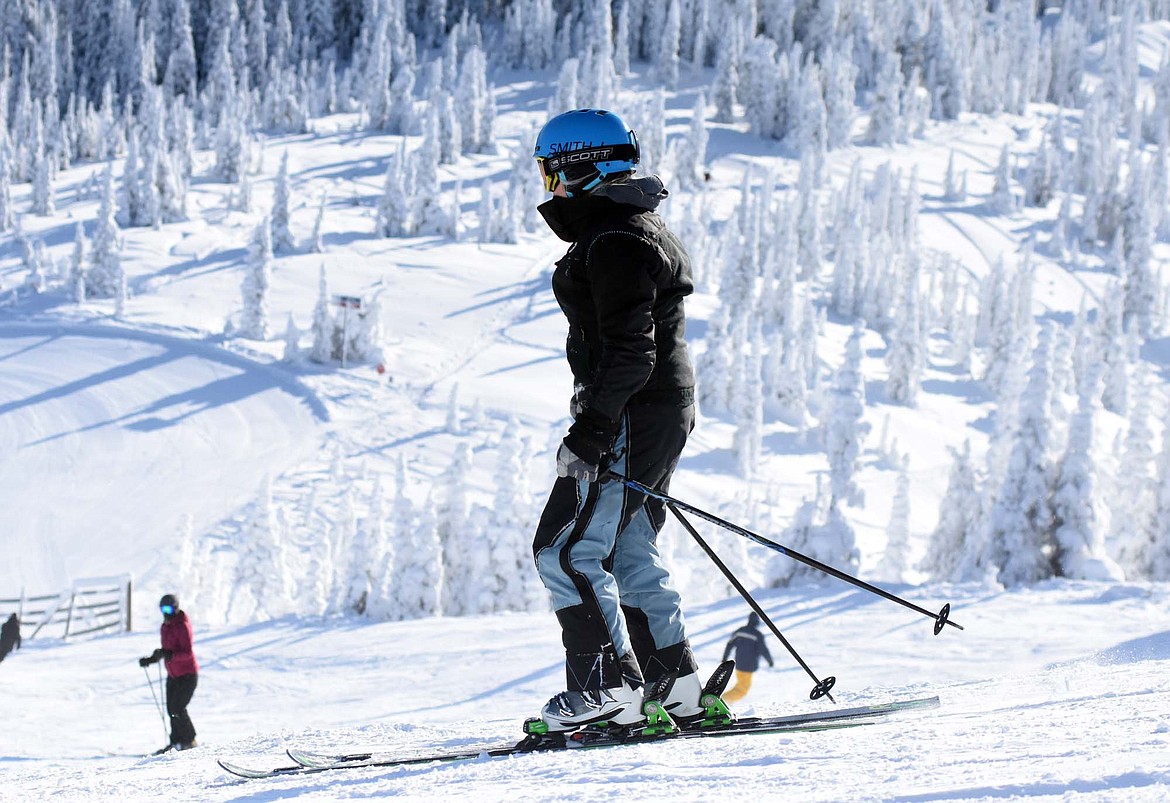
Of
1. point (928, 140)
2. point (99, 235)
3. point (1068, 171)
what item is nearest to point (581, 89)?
point (928, 140)

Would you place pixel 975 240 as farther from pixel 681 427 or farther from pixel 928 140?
pixel 681 427

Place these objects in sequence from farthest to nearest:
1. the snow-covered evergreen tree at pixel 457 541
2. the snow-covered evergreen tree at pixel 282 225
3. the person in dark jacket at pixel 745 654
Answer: the snow-covered evergreen tree at pixel 282 225
the snow-covered evergreen tree at pixel 457 541
the person in dark jacket at pixel 745 654

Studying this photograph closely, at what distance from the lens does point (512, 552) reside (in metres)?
18.4

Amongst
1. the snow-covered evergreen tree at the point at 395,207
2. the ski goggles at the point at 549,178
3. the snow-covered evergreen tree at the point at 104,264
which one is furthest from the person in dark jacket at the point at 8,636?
the snow-covered evergreen tree at the point at 395,207

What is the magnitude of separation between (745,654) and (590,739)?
4.85 m

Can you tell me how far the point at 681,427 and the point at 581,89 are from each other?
10274 centimetres

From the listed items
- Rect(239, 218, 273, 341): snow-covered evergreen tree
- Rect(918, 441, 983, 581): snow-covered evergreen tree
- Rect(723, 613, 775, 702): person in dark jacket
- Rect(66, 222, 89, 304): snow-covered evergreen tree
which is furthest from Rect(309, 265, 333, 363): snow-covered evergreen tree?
Rect(723, 613, 775, 702): person in dark jacket

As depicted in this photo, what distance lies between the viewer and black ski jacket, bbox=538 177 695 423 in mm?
3420

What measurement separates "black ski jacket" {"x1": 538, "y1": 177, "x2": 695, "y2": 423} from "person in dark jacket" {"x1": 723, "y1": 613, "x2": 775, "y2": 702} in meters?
4.76

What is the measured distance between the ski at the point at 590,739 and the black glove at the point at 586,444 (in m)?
0.92

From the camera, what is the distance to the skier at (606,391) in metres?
3.44

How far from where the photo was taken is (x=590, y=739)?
3641 mm

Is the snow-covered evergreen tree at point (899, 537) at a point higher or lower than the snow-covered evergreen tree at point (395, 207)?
lower

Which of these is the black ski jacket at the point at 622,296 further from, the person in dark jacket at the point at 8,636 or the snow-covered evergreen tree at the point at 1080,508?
the snow-covered evergreen tree at the point at 1080,508
